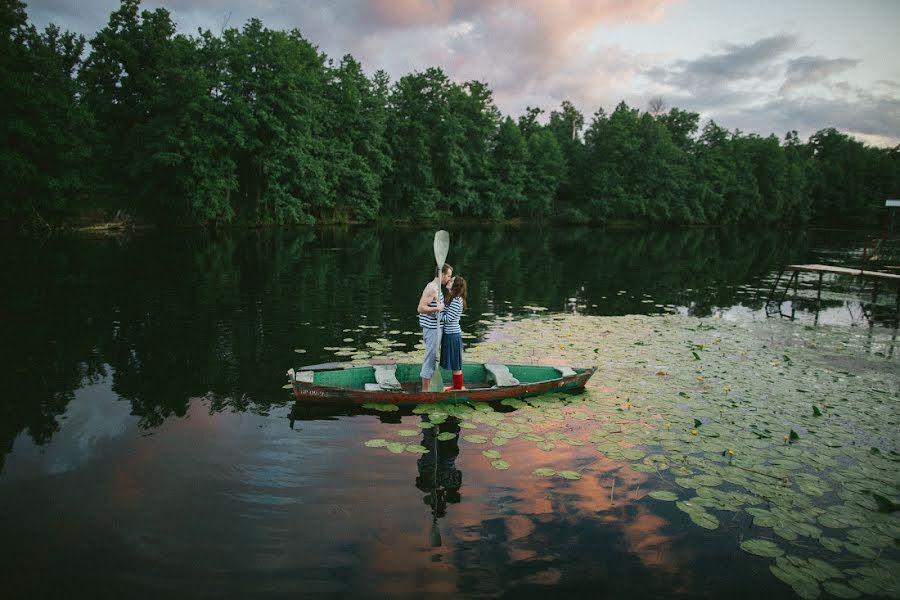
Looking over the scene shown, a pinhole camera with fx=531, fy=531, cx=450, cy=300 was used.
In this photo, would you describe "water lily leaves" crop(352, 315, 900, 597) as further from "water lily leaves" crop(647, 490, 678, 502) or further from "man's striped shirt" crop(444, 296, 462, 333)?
"man's striped shirt" crop(444, 296, 462, 333)

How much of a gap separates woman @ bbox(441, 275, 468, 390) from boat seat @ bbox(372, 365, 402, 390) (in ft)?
2.75

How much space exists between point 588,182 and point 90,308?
240 feet

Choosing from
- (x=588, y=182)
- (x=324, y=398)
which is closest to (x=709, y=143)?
(x=588, y=182)

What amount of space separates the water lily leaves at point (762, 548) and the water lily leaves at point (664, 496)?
0.86 metres

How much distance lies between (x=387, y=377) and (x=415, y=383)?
0.60m

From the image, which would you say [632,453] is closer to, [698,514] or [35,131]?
[698,514]

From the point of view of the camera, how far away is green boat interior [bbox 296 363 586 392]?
8562 millimetres

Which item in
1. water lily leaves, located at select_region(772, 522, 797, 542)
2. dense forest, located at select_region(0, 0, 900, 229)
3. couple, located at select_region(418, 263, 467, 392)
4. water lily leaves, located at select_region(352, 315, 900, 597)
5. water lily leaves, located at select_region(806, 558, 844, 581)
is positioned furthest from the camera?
dense forest, located at select_region(0, 0, 900, 229)

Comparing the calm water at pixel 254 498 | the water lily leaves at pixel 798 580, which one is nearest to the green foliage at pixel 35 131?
the calm water at pixel 254 498

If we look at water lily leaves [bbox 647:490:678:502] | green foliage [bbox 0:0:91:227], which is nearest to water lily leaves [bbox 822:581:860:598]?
water lily leaves [bbox 647:490:678:502]

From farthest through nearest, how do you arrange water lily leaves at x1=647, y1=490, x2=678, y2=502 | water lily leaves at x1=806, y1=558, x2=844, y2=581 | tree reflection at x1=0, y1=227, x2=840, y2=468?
tree reflection at x1=0, y1=227, x2=840, y2=468, water lily leaves at x1=647, y1=490, x2=678, y2=502, water lily leaves at x1=806, y1=558, x2=844, y2=581

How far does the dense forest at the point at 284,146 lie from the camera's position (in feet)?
125

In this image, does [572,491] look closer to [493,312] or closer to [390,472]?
[390,472]

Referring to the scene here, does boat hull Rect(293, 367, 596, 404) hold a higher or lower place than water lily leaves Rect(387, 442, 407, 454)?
higher
